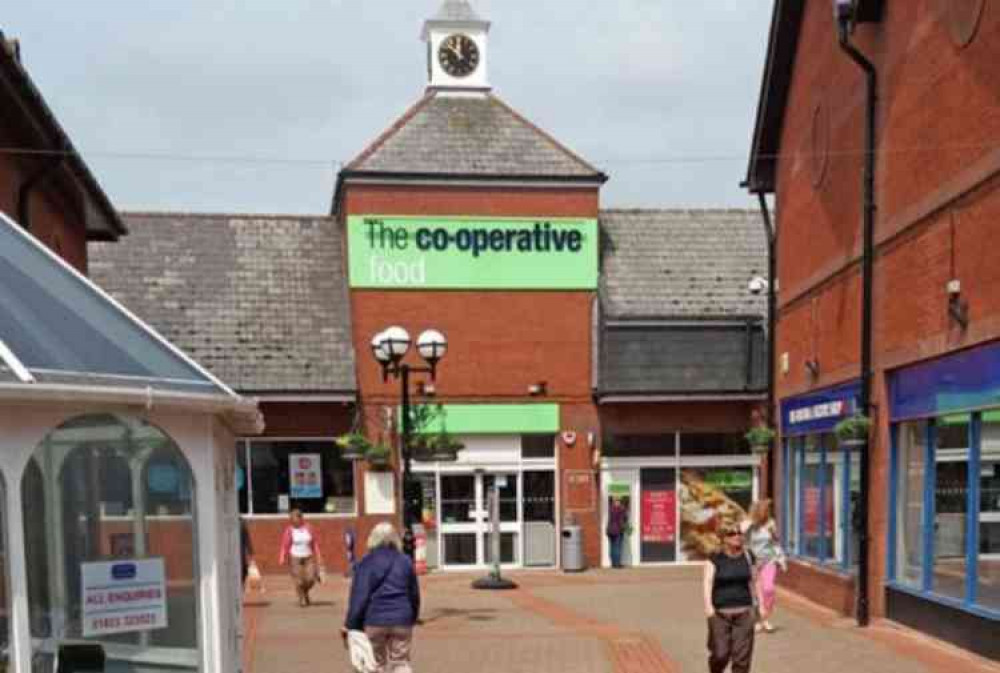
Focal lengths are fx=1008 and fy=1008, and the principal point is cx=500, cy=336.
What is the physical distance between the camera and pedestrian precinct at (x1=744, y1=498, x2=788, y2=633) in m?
12.1

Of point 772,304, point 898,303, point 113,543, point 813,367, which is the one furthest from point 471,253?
point 113,543

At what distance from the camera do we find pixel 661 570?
20625 millimetres

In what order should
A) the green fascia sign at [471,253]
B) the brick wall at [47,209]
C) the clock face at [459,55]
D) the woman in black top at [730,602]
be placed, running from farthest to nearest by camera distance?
1. the clock face at [459,55]
2. the green fascia sign at [471,253]
3. the brick wall at [47,209]
4. the woman in black top at [730,602]

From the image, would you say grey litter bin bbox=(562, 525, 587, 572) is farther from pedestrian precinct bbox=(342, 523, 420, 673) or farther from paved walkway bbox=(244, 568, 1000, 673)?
pedestrian precinct bbox=(342, 523, 420, 673)

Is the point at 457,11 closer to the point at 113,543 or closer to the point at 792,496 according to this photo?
the point at 792,496

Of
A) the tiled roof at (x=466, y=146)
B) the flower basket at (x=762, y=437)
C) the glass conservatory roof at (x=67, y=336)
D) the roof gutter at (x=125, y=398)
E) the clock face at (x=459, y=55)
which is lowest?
the flower basket at (x=762, y=437)

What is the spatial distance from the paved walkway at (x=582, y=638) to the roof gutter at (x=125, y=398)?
15.5ft

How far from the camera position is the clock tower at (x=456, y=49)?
22.3 m

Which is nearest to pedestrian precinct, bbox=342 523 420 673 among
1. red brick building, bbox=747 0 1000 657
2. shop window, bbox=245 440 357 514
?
red brick building, bbox=747 0 1000 657

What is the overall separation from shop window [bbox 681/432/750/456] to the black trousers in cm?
1353

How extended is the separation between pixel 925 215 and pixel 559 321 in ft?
35.9

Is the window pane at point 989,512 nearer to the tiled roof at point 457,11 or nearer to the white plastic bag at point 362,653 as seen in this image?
the white plastic bag at point 362,653

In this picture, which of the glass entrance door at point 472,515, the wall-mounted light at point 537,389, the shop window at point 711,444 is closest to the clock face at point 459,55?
the wall-mounted light at point 537,389

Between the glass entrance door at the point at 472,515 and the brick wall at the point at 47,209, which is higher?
the brick wall at the point at 47,209
